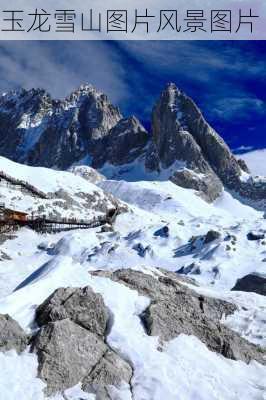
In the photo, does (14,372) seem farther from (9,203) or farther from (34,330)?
(9,203)

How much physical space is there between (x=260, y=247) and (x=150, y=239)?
15.9 m

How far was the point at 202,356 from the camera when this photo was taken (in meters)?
19.8

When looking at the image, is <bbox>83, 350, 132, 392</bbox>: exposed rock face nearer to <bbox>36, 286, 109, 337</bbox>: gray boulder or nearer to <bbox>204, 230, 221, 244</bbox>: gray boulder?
<bbox>36, 286, 109, 337</bbox>: gray boulder

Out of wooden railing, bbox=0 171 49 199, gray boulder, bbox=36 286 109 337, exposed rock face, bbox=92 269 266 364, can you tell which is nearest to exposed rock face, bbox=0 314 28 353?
gray boulder, bbox=36 286 109 337

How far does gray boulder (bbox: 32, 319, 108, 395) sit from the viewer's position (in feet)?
57.0

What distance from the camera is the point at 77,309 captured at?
20062 millimetres

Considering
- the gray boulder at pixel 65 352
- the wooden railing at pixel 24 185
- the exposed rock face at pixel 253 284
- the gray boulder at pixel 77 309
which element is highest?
the wooden railing at pixel 24 185

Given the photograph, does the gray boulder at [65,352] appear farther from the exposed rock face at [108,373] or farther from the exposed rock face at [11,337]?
the exposed rock face at [11,337]

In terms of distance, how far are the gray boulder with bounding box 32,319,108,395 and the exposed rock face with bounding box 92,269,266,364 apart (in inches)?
97.1

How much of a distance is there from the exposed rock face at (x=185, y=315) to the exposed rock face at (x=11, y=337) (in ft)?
14.3

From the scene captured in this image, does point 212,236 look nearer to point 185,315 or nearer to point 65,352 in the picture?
point 185,315

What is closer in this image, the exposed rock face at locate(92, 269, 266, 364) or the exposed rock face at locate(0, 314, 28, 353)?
the exposed rock face at locate(0, 314, 28, 353)

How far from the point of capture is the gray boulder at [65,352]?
683 inches

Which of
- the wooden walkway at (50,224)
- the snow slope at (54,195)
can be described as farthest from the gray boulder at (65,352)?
the snow slope at (54,195)
